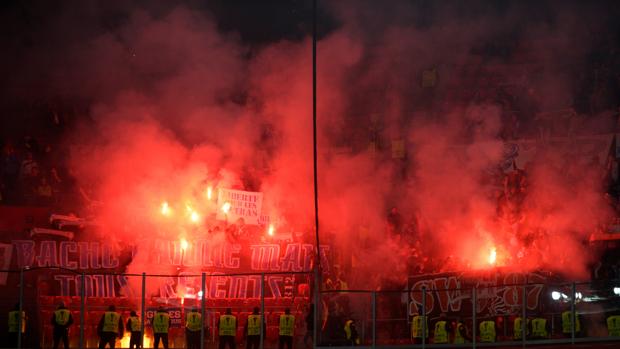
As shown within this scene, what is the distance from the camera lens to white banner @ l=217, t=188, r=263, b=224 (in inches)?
861

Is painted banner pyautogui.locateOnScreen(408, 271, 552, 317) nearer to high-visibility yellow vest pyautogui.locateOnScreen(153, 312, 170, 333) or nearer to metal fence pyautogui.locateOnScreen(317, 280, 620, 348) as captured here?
metal fence pyautogui.locateOnScreen(317, 280, 620, 348)

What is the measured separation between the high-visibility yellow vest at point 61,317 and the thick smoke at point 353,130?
15.1 feet

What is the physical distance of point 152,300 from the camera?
19.9 m

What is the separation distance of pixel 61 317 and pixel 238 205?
662 centimetres

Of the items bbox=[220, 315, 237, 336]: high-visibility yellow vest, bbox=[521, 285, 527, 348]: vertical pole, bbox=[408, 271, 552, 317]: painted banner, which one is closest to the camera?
bbox=[521, 285, 527, 348]: vertical pole

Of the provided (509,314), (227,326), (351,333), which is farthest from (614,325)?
(227,326)

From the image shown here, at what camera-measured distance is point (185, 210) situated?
22.2 metres

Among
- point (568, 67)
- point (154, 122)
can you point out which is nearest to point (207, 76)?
point (154, 122)

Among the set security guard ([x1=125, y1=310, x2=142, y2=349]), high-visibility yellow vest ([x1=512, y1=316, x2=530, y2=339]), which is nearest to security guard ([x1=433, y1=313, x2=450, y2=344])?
high-visibility yellow vest ([x1=512, y1=316, x2=530, y2=339])

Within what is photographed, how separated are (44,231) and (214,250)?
14.5 feet

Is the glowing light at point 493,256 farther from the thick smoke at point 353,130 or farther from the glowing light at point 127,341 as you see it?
the glowing light at point 127,341

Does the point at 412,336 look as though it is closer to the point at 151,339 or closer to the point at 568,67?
the point at 151,339

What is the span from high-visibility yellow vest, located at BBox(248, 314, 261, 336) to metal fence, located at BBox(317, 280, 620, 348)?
137cm

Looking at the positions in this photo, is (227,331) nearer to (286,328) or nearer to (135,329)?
(286,328)
